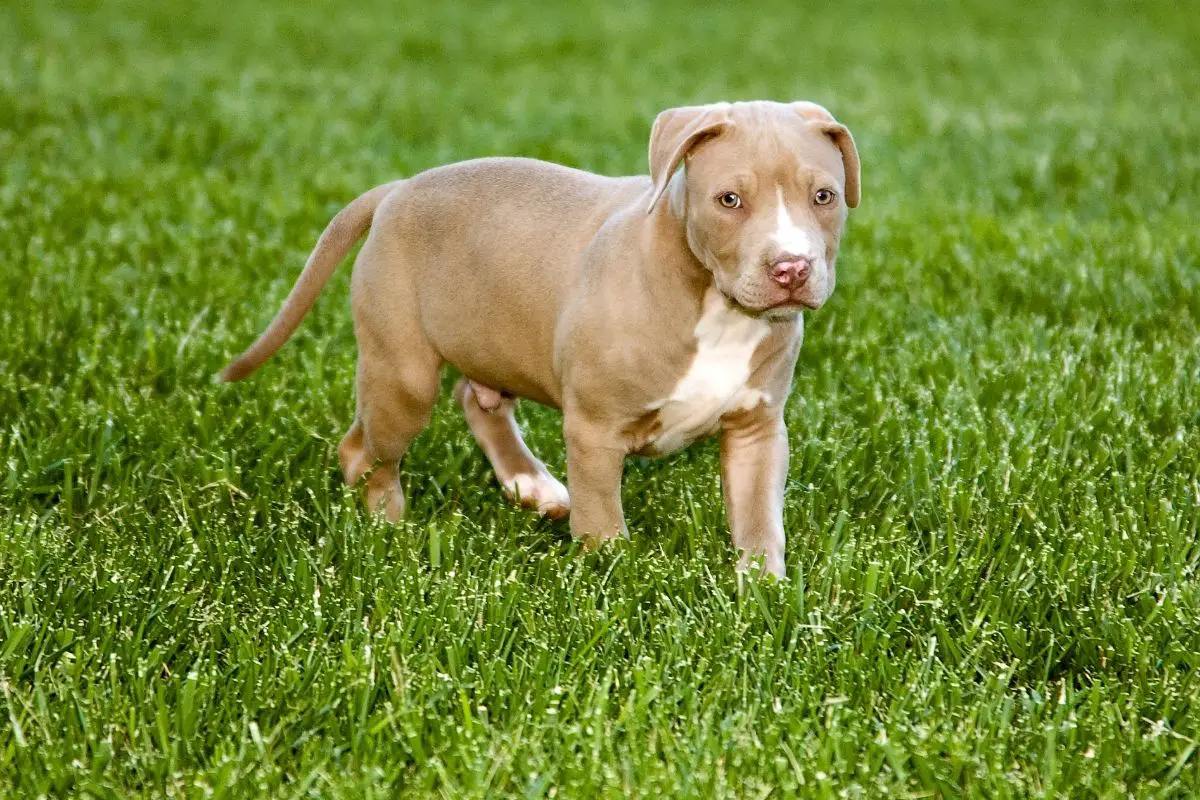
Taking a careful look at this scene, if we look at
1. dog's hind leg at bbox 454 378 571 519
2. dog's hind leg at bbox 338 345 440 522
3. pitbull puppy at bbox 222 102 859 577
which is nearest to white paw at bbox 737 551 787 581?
pitbull puppy at bbox 222 102 859 577

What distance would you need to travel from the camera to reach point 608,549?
141 inches

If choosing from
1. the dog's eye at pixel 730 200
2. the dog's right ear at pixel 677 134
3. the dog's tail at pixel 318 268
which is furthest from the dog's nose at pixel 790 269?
the dog's tail at pixel 318 268

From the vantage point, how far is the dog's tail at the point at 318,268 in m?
4.11

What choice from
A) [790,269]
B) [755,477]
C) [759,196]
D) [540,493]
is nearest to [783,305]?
[790,269]

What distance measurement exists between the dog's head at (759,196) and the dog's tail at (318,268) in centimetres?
108

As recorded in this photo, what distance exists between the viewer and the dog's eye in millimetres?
3229

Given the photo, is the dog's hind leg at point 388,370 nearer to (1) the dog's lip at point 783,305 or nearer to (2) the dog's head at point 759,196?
(2) the dog's head at point 759,196

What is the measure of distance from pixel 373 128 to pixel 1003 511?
5.68 m

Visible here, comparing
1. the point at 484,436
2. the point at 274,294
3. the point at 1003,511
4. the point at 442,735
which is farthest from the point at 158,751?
the point at 274,294

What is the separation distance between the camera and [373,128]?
8773 millimetres

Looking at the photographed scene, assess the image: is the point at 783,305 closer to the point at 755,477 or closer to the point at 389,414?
the point at 755,477

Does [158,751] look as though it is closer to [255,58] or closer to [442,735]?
[442,735]

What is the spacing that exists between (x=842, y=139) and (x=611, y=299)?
2.03 feet

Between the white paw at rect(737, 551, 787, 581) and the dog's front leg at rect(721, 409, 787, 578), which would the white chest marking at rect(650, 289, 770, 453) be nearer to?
the dog's front leg at rect(721, 409, 787, 578)
